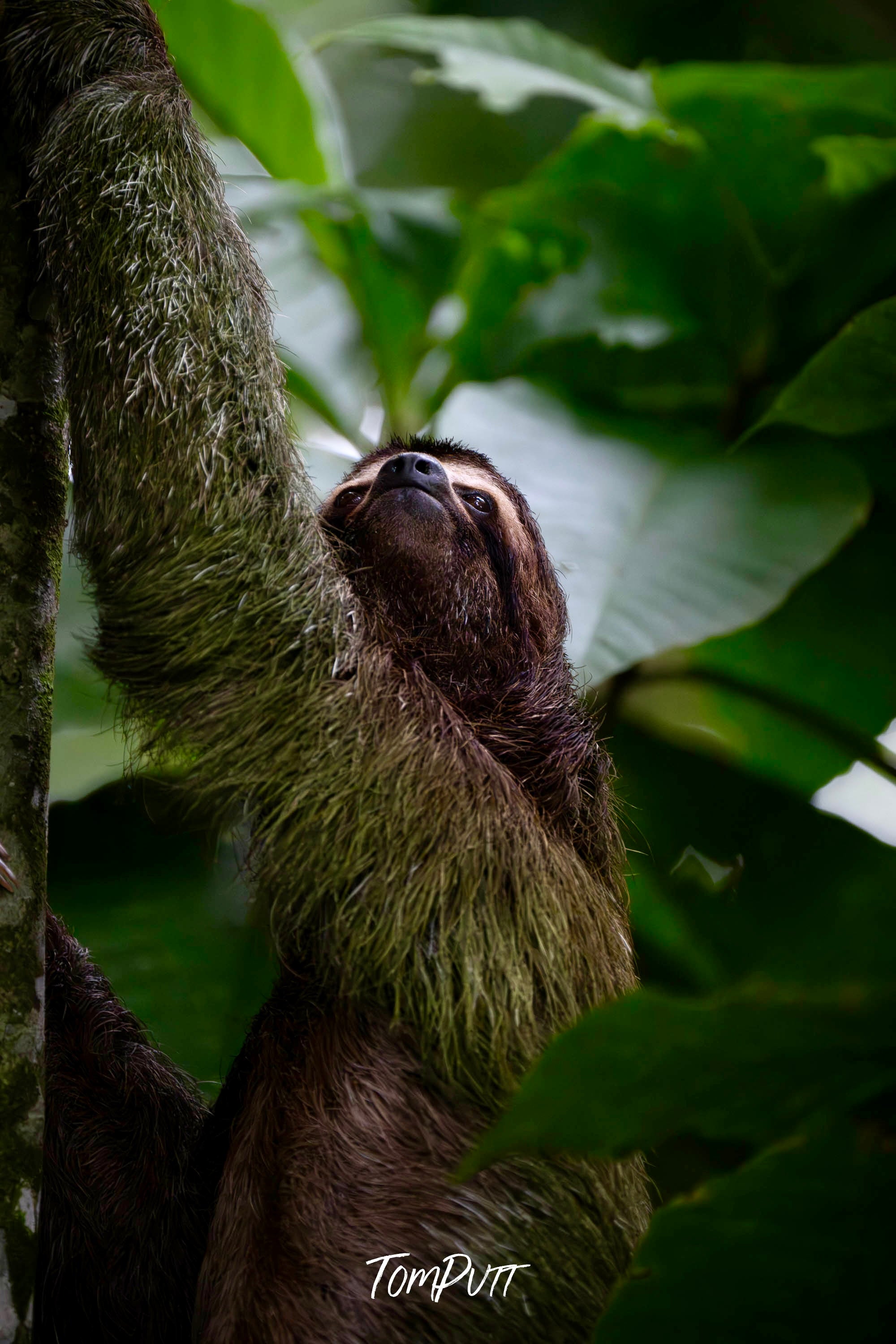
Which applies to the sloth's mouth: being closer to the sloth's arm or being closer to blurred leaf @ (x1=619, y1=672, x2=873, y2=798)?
the sloth's arm

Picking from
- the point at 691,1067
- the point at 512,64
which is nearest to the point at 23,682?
the point at 691,1067

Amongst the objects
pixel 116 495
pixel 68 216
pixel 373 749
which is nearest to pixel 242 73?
pixel 68 216

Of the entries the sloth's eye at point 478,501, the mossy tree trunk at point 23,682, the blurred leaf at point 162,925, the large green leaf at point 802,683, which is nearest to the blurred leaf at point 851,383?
the large green leaf at point 802,683

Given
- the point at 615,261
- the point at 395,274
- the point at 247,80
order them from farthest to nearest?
the point at 395,274
the point at 247,80
the point at 615,261

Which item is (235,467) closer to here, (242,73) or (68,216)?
(68,216)

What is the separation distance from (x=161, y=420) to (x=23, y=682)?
Answer: 0.70 metres

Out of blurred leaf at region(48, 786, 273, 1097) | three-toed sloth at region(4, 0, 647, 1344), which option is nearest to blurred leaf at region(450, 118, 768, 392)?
three-toed sloth at region(4, 0, 647, 1344)

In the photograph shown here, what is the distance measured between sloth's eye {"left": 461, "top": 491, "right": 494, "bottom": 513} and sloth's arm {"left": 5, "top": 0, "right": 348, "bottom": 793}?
1002 mm

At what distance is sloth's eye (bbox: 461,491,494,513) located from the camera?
3.88m

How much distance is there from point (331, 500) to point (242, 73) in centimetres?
249

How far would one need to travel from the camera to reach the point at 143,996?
402cm

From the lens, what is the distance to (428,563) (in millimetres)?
3459

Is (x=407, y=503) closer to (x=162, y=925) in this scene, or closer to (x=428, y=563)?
(x=428, y=563)

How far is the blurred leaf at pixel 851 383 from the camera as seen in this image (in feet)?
10.3
